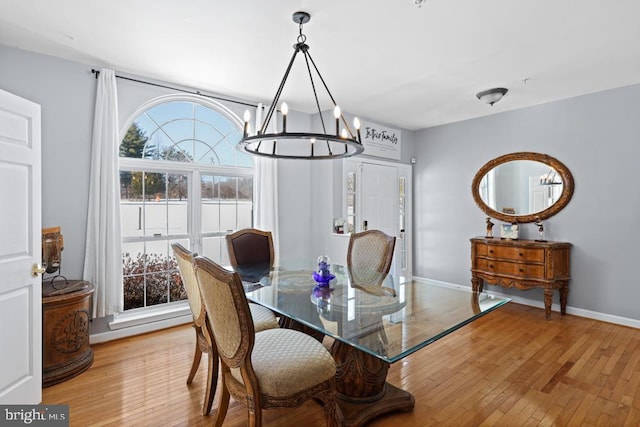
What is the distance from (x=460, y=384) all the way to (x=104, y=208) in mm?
3383

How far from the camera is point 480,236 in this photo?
4.81 metres

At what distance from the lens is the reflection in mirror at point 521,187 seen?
421cm

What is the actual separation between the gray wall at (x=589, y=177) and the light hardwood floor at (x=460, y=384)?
1.91ft

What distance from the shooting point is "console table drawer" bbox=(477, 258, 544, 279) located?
12.8ft

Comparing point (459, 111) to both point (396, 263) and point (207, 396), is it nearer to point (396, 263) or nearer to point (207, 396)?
point (396, 263)

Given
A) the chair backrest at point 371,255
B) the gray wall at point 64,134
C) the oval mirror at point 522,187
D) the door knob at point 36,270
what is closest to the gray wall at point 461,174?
the gray wall at point 64,134

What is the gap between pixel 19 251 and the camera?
2078 mm

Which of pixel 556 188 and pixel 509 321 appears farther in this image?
pixel 556 188

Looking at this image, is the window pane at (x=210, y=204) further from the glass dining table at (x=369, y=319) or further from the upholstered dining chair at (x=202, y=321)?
the upholstered dining chair at (x=202, y=321)

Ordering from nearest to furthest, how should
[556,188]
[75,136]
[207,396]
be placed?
[207,396] < [75,136] < [556,188]

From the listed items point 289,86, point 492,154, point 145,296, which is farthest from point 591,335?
point 145,296

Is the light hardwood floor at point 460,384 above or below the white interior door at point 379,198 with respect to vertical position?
below

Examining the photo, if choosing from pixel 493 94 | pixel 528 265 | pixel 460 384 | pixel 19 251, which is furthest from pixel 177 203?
pixel 528 265

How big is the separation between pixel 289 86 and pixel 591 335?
4.14m
